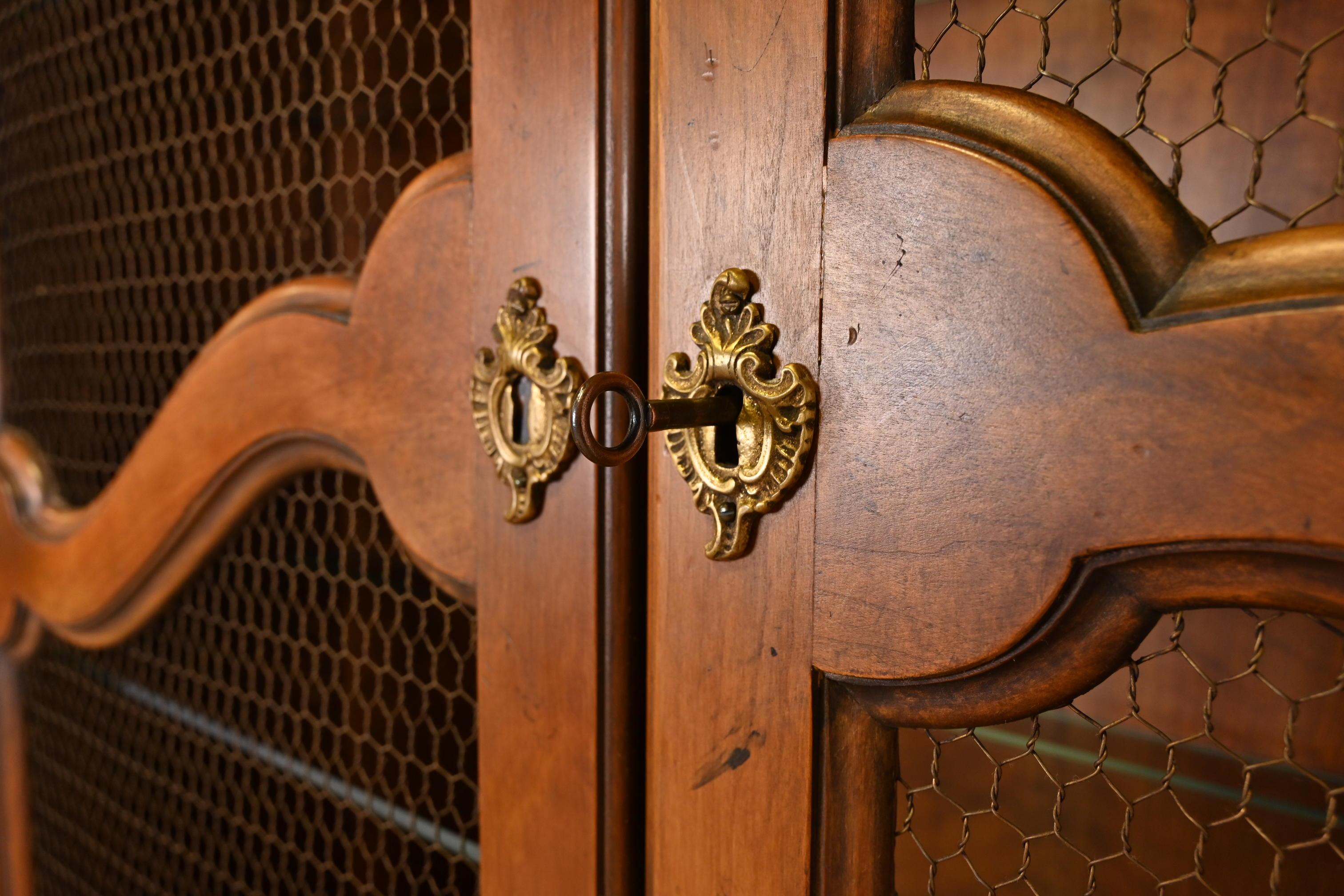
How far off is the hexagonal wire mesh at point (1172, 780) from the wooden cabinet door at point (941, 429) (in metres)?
0.33

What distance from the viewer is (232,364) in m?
0.61

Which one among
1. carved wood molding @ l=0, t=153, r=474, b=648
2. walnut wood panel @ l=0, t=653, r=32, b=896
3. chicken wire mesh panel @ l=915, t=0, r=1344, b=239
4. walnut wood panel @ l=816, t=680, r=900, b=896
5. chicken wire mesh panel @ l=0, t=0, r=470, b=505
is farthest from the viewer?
walnut wood panel @ l=0, t=653, r=32, b=896

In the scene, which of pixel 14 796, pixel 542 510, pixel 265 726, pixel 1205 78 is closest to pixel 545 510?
pixel 542 510

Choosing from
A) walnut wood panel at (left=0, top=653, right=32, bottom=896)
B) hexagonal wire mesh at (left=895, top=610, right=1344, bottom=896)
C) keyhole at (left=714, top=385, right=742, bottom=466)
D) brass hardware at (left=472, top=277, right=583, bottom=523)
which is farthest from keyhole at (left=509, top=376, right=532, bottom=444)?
walnut wood panel at (left=0, top=653, right=32, bottom=896)

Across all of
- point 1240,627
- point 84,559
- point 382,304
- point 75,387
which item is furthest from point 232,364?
point 1240,627

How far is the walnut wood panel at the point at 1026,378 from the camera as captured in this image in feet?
0.93

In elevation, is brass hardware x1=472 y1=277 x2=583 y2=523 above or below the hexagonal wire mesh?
above

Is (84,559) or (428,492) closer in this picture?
(428,492)

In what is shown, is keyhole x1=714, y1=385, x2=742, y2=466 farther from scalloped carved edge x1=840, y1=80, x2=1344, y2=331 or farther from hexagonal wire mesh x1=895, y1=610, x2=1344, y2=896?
hexagonal wire mesh x1=895, y1=610, x2=1344, y2=896

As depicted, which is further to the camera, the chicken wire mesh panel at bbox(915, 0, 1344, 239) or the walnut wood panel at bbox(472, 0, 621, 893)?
the chicken wire mesh panel at bbox(915, 0, 1344, 239)

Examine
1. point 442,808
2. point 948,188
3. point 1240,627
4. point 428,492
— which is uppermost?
point 948,188

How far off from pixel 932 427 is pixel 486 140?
0.84ft

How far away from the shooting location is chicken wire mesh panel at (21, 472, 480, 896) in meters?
0.72

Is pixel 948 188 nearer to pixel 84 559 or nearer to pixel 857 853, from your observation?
pixel 857 853
